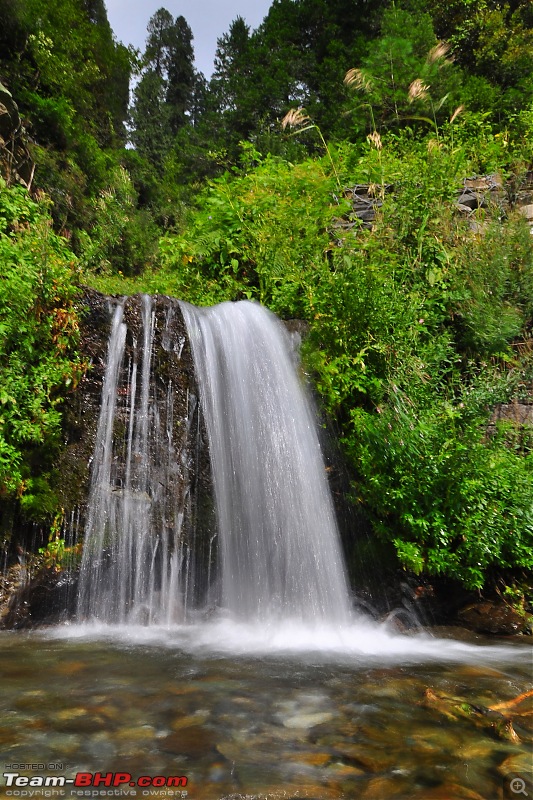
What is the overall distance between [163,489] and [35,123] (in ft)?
33.0

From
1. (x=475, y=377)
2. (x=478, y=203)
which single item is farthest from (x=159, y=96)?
(x=475, y=377)

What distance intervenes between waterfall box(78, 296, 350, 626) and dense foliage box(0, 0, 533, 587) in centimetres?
55

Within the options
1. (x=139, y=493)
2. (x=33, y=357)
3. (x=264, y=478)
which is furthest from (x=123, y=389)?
(x=264, y=478)

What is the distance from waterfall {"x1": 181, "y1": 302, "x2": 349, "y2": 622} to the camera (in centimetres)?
523

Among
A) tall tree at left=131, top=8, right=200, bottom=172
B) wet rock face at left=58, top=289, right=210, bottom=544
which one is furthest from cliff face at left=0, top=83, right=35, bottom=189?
tall tree at left=131, top=8, right=200, bottom=172

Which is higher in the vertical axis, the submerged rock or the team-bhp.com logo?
the submerged rock

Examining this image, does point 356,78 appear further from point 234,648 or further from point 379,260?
point 234,648

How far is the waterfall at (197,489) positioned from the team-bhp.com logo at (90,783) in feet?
8.82

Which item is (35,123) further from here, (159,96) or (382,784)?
(159,96)

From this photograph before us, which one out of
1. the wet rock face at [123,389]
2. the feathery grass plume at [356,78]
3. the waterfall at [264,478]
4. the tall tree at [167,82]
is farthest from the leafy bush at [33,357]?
the tall tree at [167,82]

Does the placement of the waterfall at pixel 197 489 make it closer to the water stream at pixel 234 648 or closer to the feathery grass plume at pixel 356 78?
the water stream at pixel 234 648

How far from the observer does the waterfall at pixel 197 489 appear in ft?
16.5

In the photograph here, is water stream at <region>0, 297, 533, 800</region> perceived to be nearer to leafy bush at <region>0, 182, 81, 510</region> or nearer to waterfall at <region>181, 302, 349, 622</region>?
waterfall at <region>181, 302, 349, 622</region>

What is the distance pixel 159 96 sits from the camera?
112ft
